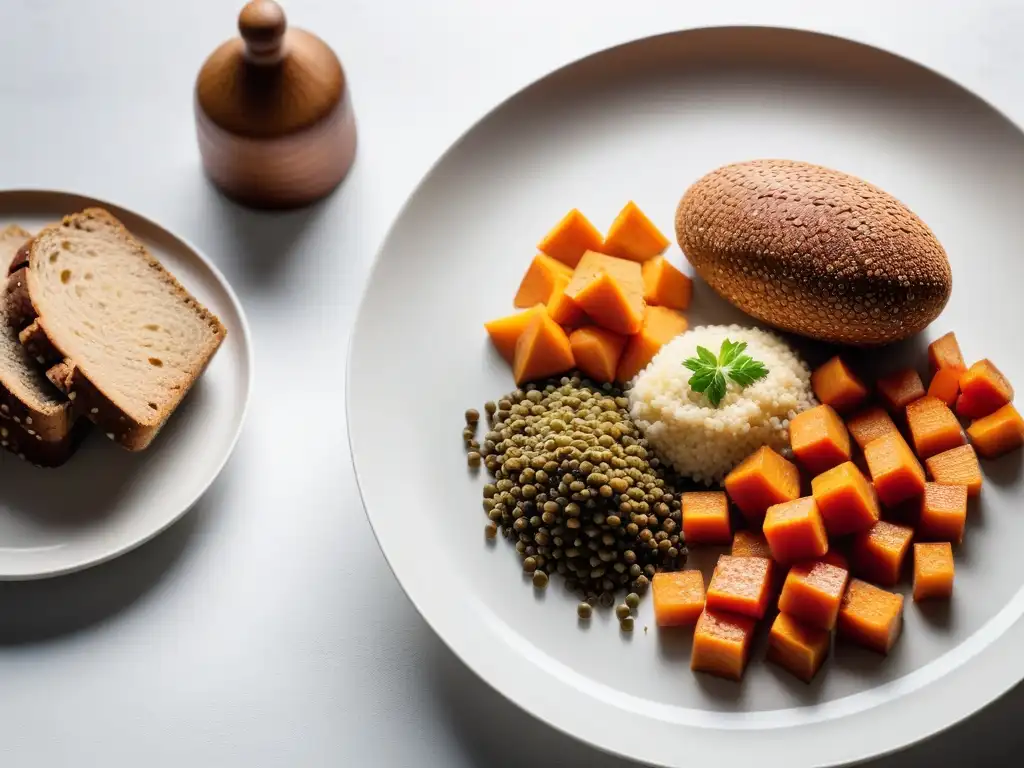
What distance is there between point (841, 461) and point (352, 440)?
2.96 feet

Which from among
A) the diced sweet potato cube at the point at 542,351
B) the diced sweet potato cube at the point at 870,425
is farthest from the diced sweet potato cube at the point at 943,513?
the diced sweet potato cube at the point at 542,351

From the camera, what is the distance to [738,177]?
2104 millimetres

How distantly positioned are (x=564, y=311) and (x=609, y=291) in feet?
0.35

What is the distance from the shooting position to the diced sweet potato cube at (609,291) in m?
2.13

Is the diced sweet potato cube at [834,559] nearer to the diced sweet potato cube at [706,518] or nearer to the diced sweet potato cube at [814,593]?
the diced sweet potato cube at [814,593]

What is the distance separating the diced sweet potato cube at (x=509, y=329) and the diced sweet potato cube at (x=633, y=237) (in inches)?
8.3

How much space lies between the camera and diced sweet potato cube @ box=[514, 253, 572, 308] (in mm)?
2232

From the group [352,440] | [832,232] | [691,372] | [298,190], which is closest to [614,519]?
[691,372]

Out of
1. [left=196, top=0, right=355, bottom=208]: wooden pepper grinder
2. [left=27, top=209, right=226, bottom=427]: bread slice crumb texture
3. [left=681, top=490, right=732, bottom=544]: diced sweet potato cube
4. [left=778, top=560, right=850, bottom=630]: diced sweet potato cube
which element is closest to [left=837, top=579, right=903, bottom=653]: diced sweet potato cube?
[left=778, top=560, right=850, bottom=630]: diced sweet potato cube

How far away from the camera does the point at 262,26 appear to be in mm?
2180

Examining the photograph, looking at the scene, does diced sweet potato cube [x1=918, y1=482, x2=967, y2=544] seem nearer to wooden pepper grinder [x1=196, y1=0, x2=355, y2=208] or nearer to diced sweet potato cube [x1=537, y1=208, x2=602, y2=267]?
diced sweet potato cube [x1=537, y1=208, x2=602, y2=267]

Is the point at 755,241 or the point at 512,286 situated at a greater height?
the point at 755,241

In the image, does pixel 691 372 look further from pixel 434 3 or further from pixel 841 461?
pixel 434 3

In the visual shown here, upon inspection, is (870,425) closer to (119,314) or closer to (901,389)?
(901,389)
